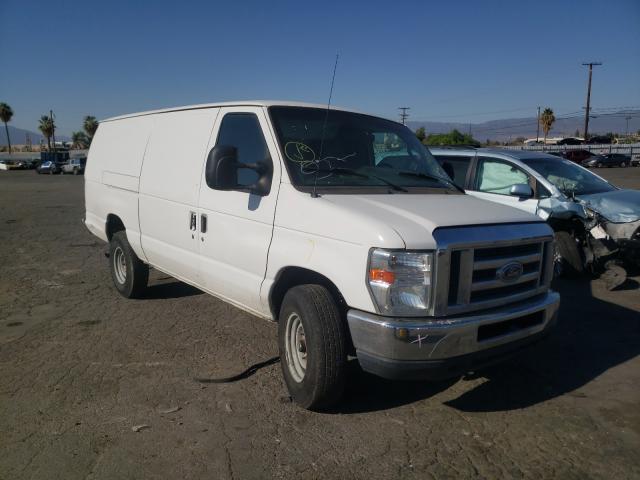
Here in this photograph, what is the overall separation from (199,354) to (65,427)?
1.43 meters

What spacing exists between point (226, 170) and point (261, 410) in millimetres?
1748

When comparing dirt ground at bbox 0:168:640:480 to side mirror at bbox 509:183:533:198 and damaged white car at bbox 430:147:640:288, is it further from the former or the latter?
side mirror at bbox 509:183:533:198

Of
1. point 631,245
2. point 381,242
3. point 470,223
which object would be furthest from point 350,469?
point 631,245

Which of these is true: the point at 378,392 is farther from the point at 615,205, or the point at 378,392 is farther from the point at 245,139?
the point at 615,205

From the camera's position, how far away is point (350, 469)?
10.1 ft

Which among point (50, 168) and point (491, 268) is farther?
point (50, 168)

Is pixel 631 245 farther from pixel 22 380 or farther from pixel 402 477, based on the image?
pixel 22 380

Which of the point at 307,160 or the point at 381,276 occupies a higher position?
the point at 307,160

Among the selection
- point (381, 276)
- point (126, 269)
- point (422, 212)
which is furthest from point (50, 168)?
point (381, 276)

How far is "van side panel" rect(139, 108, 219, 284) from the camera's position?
15.9 feet

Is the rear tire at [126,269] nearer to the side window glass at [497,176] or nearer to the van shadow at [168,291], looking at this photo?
the van shadow at [168,291]

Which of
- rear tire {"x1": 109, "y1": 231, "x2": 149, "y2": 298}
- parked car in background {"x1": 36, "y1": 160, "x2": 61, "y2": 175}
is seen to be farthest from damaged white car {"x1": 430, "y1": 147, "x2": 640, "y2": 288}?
parked car in background {"x1": 36, "y1": 160, "x2": 61, "y2": 175}

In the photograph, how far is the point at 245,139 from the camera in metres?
4.45

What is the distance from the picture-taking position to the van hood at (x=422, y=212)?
10.6ft
